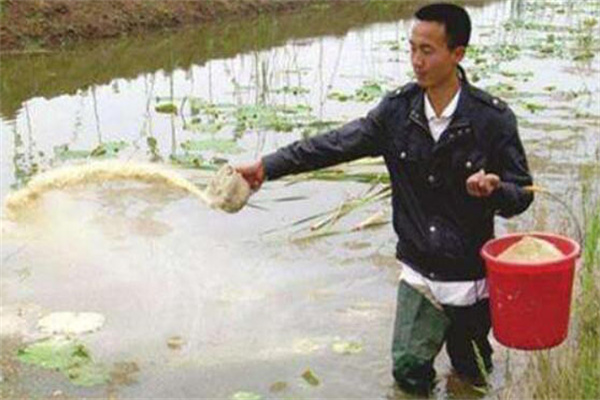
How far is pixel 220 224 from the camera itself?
19.8 ft

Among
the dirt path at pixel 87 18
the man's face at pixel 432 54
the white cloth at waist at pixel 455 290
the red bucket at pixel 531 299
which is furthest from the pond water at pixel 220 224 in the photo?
the man's face at pixel 432 54

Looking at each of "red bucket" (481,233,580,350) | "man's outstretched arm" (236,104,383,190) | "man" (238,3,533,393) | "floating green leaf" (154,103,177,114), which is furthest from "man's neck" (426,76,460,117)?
"floating green leaf" (154,103,177,114)

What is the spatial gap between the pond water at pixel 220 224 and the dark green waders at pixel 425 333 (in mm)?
176

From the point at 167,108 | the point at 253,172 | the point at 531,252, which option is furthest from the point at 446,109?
the point at 167,108

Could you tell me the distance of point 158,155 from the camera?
300 inches

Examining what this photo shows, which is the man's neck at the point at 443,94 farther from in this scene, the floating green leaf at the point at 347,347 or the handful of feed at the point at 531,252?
the floating green leaf at the point at 347,347

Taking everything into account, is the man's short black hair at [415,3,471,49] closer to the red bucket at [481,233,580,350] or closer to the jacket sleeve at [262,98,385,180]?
the jacket sleeve at [262,98,385,180]

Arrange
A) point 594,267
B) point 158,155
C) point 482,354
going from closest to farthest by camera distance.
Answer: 1. point 482,354
2. point 594,267
3. point 158,155

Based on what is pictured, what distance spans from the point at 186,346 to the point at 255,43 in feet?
32.8

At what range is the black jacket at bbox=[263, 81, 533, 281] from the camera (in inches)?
134

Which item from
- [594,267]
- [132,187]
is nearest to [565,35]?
[132,187]

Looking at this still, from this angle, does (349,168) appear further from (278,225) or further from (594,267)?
(594,267)

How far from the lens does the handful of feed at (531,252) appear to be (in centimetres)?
317

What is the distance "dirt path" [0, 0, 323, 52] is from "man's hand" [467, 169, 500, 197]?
34.7 ft
